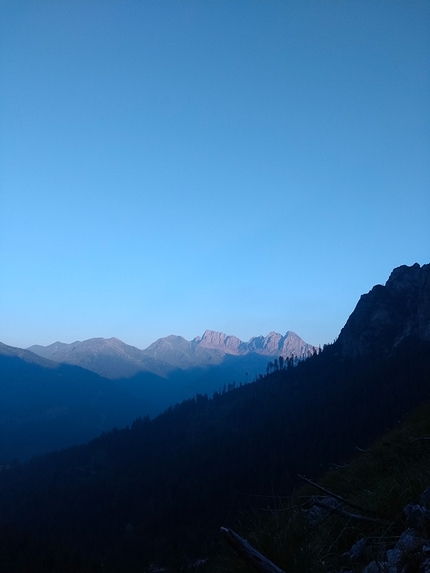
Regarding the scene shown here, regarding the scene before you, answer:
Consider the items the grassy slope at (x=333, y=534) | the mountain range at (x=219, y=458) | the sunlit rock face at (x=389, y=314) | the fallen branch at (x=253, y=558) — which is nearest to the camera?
the fallen branch at (x=253, y=558)

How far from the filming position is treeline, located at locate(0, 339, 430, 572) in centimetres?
9281

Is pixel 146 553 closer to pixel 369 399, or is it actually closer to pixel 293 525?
pixel 369 399

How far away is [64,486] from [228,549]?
552 ft

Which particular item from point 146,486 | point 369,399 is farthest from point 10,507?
point 369,399

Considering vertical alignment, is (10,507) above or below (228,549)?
below

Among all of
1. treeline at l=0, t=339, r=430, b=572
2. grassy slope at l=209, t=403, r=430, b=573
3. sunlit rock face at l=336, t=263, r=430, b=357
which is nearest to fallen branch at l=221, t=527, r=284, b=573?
grassy slope at l=209, t=403, r=430, b=573

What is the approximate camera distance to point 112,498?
12444 centimetres

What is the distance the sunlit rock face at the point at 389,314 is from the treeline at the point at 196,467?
10.0 m

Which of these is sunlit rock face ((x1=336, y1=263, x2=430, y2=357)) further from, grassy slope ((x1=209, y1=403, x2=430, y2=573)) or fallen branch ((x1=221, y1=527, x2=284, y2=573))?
fallen branch ((x1=221, y1=527, x2=284, y2=573))

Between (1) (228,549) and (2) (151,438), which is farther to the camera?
(2) (151,438)

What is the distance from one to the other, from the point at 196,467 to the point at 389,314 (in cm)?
11043

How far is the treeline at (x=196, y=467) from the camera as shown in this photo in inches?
3654

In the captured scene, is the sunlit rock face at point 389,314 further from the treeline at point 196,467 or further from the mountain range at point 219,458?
the treeline at point 196,467

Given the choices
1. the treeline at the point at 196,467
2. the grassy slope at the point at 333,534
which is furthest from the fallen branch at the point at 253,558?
the treeline at the point at 196,467
